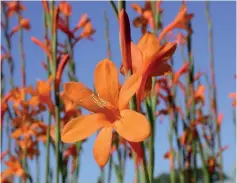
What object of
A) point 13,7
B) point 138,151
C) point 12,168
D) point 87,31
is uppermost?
point 13,7

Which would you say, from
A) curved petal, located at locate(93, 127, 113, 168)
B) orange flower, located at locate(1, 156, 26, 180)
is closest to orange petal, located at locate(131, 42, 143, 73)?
curved petal, located at locate(93, 127, 113, 168)

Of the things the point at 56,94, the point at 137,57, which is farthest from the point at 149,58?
the point at 56,94

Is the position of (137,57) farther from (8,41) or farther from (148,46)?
(8,41)

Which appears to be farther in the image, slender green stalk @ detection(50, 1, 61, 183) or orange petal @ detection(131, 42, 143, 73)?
slender green stalk @ detection(50, 1, 61, 183)

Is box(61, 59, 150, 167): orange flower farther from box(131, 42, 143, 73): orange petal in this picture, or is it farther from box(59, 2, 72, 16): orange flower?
box(59, 2, 72, 16): orange flower

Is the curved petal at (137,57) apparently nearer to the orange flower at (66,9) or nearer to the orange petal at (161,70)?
the orange petal at (161,70)

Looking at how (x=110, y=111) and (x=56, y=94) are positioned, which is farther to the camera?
(x=56, y=94)

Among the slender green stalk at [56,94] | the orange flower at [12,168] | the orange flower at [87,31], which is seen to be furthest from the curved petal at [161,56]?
the orange flower at [12,168]
